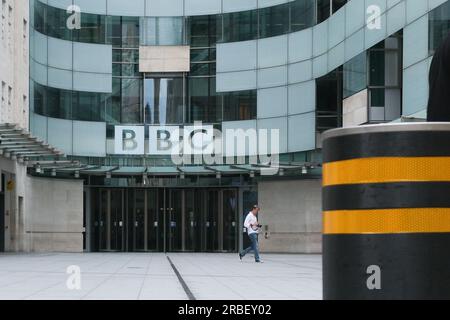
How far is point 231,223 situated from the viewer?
40094 millimetres

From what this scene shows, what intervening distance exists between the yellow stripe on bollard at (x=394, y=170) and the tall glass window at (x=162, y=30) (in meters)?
37.7

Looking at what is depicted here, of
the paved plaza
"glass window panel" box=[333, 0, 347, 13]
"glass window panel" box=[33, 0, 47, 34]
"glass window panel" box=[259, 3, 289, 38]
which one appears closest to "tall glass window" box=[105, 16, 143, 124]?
"glass window panel" box=[33, 0, 47, 34]

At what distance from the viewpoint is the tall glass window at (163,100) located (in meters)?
40.3

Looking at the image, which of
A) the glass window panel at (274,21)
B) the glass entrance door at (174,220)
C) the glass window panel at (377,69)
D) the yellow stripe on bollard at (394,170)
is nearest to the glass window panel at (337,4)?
the glass window panel at (274,21)

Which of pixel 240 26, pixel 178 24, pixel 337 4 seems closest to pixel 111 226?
pixel 178 24

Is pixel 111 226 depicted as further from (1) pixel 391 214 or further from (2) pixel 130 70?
(1) pixel 391 214

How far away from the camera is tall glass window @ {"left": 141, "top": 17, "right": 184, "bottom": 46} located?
40.1m

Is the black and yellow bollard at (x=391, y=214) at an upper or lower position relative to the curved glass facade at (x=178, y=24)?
lower

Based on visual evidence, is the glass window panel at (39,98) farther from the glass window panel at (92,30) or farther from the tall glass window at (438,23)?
the tall glass window at (438,23)

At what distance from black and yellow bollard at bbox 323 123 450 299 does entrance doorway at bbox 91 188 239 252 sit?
37.3 meters

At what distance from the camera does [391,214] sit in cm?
286

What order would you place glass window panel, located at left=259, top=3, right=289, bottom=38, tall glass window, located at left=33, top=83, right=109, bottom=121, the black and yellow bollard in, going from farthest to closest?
tall glass window, located at left=33, top=83, right=109, bottom=121, glass window panel, located at left=259, top=3, right=289, bottom=38, the black and yellow bollard

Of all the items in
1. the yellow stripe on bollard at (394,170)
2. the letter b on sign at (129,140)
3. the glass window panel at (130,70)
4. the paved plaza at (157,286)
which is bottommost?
the paved plaza at (157,286)

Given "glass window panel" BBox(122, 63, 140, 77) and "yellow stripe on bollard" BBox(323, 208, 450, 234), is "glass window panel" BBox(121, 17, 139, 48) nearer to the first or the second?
"glass window panel" BBox(122, 63, 140, 77)
